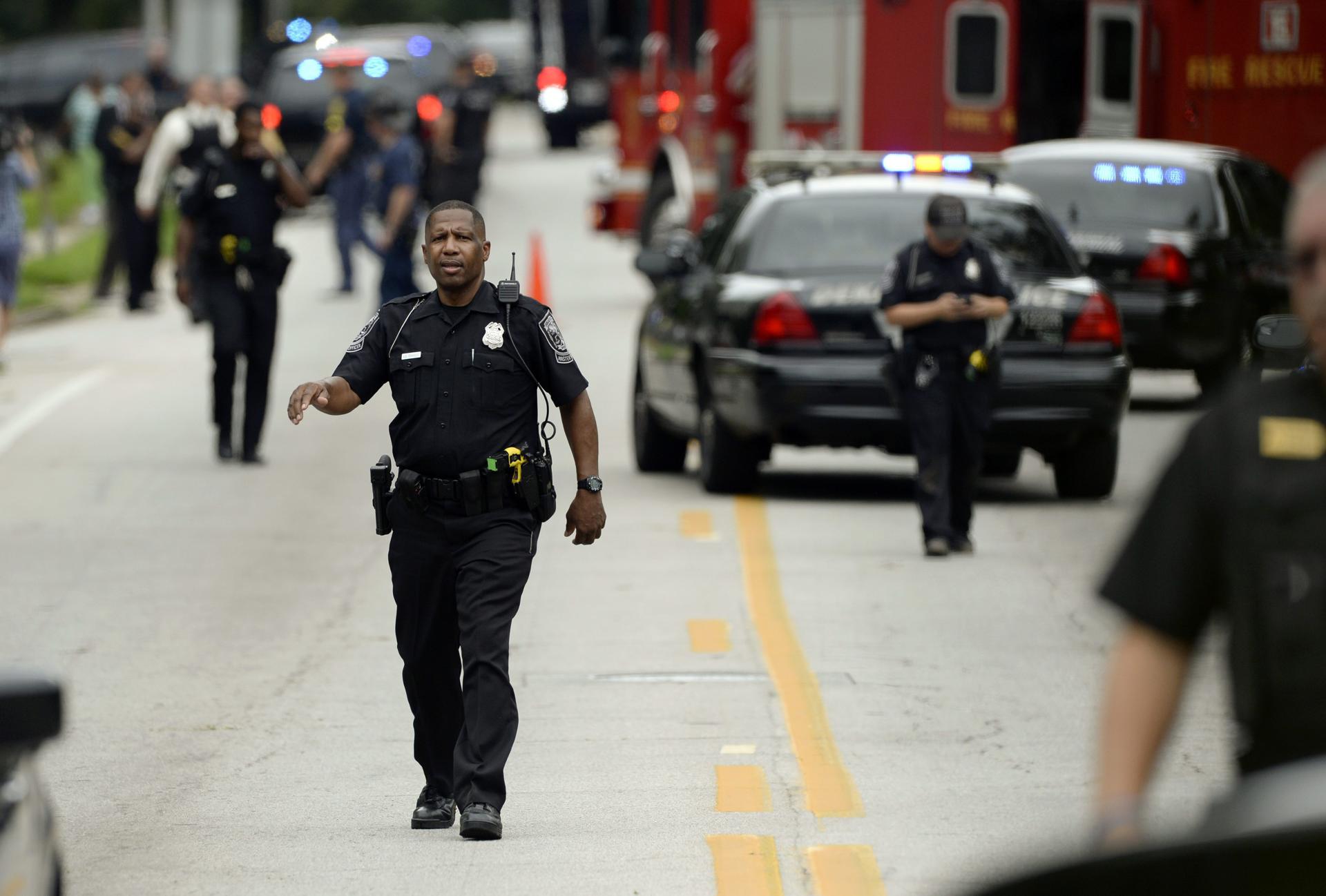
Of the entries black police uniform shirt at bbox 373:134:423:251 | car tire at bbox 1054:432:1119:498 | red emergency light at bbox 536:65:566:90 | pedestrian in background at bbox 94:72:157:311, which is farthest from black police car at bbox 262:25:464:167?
car tire at bbox 1054:432:1119:498

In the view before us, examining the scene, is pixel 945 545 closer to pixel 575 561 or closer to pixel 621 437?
pixel 575 561

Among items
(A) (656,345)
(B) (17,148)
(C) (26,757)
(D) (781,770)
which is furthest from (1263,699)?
(B) (17,148)

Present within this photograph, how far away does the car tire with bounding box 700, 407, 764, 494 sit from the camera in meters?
12.9

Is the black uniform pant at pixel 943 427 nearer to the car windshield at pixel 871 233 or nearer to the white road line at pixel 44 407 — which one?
the car windshield at pixel 871 233

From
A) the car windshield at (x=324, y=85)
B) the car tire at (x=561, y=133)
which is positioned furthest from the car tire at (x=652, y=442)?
the car tire at (x=561, y=133)

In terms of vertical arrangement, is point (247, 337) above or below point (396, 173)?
below

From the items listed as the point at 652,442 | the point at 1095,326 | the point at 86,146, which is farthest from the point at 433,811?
the point at 86,146

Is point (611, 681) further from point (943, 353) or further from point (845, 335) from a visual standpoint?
point (845, 335)

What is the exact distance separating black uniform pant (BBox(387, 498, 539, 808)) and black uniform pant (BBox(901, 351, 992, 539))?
4667 mm

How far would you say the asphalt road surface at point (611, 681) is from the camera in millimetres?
6484

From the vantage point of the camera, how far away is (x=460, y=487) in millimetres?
6598

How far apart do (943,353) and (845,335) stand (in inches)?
53.0

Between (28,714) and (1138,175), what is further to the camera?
(1138,175)

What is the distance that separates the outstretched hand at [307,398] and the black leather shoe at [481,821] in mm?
1069
